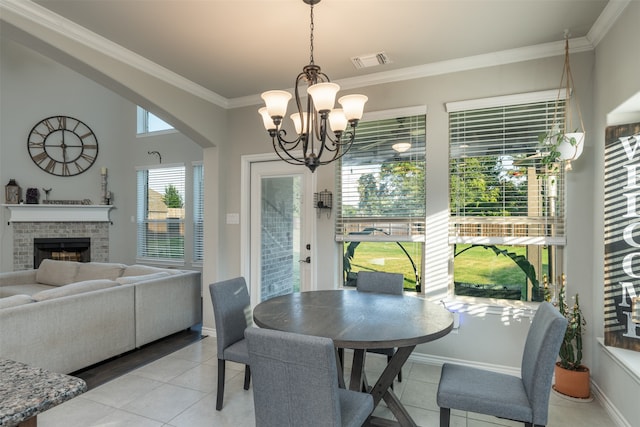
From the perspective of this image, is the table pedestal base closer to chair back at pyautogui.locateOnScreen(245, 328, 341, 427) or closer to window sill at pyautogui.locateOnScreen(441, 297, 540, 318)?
chair back at pyautogui.locateOnScreen(245, 328, 341, 427)

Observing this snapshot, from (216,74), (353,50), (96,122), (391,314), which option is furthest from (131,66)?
(96,122)

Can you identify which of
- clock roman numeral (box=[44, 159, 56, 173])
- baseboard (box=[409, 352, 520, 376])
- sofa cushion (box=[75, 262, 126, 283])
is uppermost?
clock roman numeral (box=[44, 159, 56, 173])

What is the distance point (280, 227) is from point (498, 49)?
9.36 feet

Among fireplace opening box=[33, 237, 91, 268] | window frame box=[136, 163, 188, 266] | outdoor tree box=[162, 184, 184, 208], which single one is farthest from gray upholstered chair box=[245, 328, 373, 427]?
fireplace opening box=[33, 237, 91, 268]

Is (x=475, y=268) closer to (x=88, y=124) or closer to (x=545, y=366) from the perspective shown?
(x=545, y=366)

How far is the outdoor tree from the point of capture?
21.7 ft

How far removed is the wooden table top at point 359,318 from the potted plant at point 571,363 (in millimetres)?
1210

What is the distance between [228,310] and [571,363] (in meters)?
2.73

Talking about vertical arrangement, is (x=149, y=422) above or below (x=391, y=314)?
below

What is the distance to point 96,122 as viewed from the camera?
22.5 feet

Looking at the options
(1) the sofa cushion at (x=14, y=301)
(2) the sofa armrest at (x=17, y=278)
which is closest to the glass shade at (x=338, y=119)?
(1) the sofa cushion at (x=14, y=301)

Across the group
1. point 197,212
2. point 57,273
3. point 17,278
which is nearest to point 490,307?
point 197,212

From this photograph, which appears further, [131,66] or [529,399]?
[131,66]

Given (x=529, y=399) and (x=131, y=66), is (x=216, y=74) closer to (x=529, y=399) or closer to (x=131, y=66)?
(x=131, y=66)
